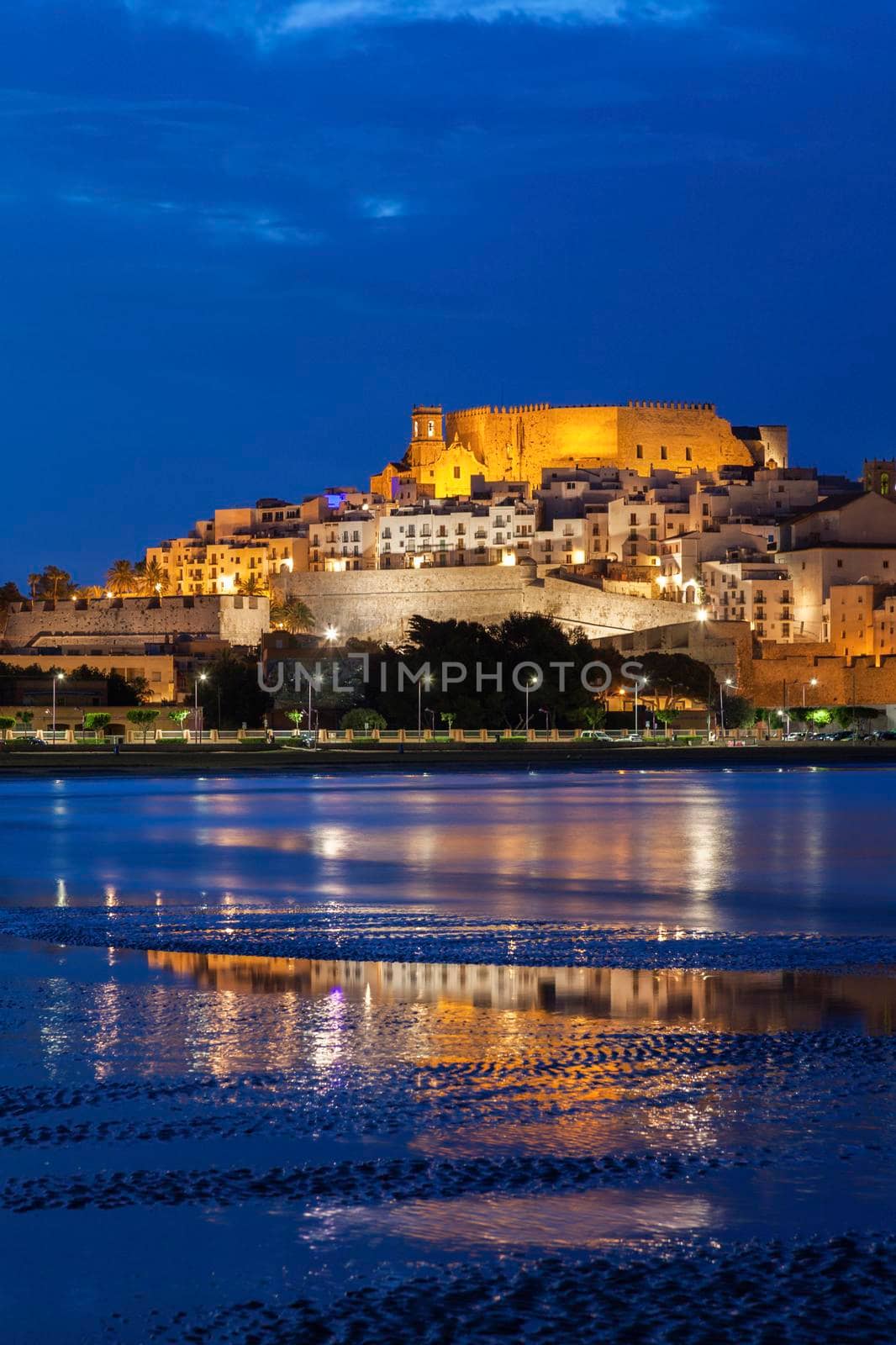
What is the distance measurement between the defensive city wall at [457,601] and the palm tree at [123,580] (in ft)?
63.3

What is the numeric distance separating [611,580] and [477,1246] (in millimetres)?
90655

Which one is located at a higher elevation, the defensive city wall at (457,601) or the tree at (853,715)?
the defensive city wall at (457,601)

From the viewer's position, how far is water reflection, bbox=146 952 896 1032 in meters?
9.80

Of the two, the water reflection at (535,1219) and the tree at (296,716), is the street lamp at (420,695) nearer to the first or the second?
the tree at (296,716)

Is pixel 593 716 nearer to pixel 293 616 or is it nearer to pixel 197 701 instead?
pixel 197 701

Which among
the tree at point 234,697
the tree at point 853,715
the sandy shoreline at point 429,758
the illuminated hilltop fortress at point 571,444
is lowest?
→ the sandy shoreline at point 429,758

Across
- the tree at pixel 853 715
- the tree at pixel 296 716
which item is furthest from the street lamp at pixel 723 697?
the tree at pixel 296 716

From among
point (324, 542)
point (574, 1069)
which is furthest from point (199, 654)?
point (574, 1069)

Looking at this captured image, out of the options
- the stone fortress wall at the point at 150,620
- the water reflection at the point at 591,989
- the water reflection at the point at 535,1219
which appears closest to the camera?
the water reflection at the point at 535,1219

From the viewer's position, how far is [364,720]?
217ft

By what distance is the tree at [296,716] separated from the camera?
227ft

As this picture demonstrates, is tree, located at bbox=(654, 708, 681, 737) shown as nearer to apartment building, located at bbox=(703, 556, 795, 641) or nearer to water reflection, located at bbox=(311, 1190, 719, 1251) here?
apartment building, located at bbox=(703, 556, 795, 641)

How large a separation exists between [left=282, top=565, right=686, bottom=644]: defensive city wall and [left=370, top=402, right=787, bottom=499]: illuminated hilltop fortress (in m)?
19.1

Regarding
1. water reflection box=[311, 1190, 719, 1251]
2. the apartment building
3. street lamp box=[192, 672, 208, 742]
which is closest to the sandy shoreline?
street lamp box=[192, 672, 208, 742]
